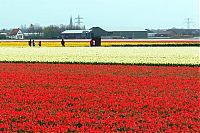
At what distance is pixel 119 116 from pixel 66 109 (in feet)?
5.52

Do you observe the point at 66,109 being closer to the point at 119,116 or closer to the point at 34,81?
the point at 119,116

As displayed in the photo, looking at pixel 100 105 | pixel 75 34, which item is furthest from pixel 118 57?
pixel 75 34

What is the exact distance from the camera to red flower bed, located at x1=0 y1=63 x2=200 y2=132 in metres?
9.49

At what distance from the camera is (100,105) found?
12094 mm

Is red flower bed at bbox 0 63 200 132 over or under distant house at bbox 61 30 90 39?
under

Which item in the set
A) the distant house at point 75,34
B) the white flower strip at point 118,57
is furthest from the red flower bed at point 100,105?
the distant house at point 75,34

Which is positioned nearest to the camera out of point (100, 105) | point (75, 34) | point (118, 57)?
point (100, 105)

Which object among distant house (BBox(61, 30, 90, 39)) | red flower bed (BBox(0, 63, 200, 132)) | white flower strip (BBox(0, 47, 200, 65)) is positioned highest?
distant house (BBox(61, 30, 90, 39))

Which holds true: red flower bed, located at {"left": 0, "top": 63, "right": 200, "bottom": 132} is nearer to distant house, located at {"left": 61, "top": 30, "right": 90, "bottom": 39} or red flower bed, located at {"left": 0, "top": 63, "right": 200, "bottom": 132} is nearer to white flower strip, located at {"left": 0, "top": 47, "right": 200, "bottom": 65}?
white flower strip, located at {"left": 0, "top": 47, "right": 200, "bottom": 65}

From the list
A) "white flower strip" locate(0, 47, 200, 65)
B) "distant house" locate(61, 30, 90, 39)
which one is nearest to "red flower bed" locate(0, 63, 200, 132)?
"white flower strip" locate(0, 47, 200, 65)

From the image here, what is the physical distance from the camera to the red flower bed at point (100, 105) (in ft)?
31.1

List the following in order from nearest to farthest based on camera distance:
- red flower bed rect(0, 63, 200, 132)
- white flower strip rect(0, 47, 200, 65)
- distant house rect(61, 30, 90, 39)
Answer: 1. red flower bed rect(0, 63, 200, 132)
2. white flower strip rect(0, 47, 200, 65)
3. distant house rect(61, 30, 90, 39)

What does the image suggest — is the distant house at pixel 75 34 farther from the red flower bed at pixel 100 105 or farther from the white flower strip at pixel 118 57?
the red flower bed at pixel 100 105

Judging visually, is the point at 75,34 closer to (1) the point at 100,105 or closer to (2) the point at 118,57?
(2) the point at 118,57
